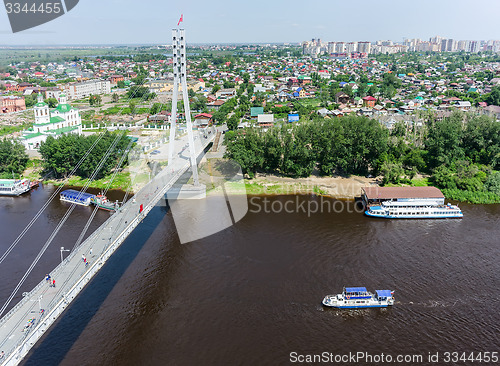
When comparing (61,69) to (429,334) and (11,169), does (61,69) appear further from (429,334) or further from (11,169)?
(429,334)

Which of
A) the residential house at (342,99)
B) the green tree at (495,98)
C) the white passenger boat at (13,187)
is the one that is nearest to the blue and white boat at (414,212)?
the white passenger boat at (13,187)

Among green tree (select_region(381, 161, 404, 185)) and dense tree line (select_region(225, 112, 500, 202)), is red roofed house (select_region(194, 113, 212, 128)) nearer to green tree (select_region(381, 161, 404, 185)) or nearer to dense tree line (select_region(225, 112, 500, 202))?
dense tree line (select_region(225, 112, 500, 202))

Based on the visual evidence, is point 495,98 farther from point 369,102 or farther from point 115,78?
point 115,78

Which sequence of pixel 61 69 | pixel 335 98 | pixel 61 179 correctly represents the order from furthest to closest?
pixel 61 69
pixel 335 98
pixel 61 179

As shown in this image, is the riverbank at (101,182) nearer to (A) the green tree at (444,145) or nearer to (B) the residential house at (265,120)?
(B) the residential house at (265,120)

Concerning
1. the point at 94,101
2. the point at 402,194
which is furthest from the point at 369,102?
the point at 94,101

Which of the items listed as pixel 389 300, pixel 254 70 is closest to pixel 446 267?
pixel 389 300
